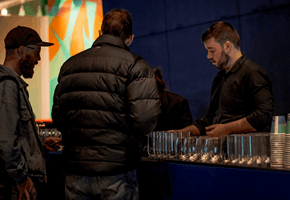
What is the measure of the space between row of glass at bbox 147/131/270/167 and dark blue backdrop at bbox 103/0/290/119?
227cm

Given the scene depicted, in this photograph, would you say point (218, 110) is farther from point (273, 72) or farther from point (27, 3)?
point (27, 3)

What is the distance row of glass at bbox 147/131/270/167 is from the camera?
5.37ft

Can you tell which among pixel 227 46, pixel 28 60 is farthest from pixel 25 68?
pixel 227 46

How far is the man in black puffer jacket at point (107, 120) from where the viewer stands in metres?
1.59

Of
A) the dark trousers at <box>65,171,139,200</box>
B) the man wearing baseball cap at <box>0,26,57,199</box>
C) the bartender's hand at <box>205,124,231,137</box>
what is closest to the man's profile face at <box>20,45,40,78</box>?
the man wearing baseball cap at <box>0,26,57,199</box>

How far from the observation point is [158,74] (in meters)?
3.46

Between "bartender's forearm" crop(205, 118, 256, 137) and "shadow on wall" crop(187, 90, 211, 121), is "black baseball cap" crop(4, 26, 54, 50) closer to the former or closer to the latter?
"bartender's forearm" crop(205, 118, 256, 137)

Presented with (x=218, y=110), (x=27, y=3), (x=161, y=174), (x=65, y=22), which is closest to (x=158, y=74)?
(x=218, y=110)

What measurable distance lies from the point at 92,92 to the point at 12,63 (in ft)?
2.67

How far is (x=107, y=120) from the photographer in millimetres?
1590

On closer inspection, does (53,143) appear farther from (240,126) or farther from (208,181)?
(240,126)

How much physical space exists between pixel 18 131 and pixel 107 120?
602mm

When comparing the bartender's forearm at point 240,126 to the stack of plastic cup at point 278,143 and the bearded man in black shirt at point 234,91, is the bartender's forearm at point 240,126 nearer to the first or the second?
the bearded man in black shirt at point 234,91

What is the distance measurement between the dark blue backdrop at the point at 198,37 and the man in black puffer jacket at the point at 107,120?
8.62 ft
